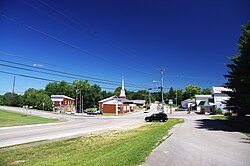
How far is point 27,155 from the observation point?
39.3ft

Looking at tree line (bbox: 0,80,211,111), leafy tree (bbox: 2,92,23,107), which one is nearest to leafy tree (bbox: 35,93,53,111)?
tree line (bbox: 0,80,211,111)

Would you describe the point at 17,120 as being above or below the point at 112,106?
below

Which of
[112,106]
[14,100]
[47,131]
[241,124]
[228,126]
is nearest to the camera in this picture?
[228,126]

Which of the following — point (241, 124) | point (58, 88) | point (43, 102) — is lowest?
point (241, 124)

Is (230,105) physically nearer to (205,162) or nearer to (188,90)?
(205,162)

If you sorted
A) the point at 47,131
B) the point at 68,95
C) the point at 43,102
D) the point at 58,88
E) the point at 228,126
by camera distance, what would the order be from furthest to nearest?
the point at 58,88
the point at 68,95
the point at 43,102
the point at 47,131
the point at 228,126

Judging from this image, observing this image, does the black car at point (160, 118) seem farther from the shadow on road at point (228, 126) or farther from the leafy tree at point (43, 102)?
the leafy tree at point (43, 102)

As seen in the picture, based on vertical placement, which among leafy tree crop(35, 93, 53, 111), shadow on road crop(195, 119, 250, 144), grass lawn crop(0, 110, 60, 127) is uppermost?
leafy tree crop(35, 93, 53, 111)

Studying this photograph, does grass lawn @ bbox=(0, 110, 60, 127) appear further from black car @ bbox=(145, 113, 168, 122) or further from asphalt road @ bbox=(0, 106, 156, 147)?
black car @ bbox=(145, 113, 168, 122)

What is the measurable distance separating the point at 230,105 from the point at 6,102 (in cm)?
10486

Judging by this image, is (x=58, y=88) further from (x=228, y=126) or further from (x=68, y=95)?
(x=228, y=126)

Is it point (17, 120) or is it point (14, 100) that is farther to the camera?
point (14, 100)

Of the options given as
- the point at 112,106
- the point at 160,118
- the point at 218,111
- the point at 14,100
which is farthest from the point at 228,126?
the point at 14,100

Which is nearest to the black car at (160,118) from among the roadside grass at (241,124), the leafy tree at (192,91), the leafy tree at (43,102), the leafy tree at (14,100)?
the roadside grass at (241,124)
